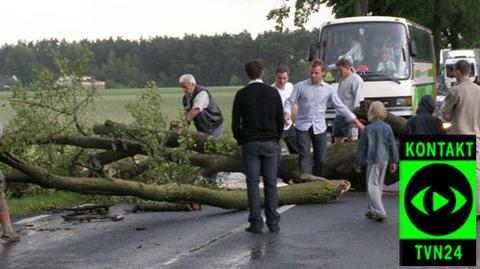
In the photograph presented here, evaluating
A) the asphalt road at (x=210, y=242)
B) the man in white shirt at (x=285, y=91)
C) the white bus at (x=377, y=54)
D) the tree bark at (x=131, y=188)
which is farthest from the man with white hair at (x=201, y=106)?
the white bus at (x=377, y=54)

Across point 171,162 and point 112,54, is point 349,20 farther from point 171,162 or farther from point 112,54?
point 112,54

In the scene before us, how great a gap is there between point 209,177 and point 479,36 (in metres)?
68.6

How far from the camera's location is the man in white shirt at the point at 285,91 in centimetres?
1505

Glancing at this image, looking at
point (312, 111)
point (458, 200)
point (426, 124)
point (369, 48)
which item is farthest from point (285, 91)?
point (369, 48)

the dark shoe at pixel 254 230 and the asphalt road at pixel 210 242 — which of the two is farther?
the dark shoe at pixel 254 230

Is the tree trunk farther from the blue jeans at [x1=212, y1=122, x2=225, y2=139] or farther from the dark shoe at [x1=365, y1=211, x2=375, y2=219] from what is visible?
the dark shoe at [x1=365, y1=211, x2=375, y2=219]

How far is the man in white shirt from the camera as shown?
15050mm

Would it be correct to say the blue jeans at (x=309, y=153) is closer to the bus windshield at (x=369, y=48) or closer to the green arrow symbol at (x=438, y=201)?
the green arrow symbol at (x=438, y=201)

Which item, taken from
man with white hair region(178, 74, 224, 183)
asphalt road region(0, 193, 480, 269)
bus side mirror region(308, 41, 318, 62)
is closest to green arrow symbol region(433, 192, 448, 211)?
asphalt road region(0, 193, 480, 269)

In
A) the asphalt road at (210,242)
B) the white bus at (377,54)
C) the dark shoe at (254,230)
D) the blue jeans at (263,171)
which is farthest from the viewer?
the white bus at (377,54)

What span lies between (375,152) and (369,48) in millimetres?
15664

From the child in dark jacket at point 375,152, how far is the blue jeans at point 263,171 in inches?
46.4

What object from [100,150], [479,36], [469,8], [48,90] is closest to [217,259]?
[48,90]

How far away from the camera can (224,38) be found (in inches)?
3834
